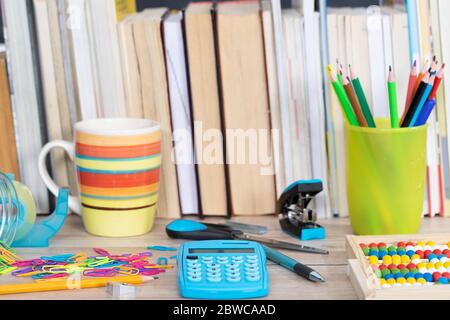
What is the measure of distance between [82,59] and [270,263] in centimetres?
36

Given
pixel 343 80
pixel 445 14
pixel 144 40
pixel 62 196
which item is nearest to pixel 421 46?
pixel 445 14

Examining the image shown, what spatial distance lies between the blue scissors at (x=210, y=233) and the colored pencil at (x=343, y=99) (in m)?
0.16

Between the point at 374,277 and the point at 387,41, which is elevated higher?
the point at 387,41

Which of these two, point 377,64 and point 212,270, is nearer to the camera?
point 212,270

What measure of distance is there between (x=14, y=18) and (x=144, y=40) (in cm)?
17

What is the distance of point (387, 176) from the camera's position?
92 centimetres

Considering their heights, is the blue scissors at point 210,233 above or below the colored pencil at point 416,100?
below

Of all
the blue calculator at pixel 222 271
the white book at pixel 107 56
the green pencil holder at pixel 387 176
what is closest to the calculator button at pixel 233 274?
the blue calculator at pixel 222 271

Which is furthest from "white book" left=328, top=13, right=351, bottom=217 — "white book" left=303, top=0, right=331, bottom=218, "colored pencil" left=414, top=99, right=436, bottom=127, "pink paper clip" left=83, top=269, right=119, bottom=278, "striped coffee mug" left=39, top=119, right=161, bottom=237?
"pink paper clip" left=83, top=269, right=119, bottom=278

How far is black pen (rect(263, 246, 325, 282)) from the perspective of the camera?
0.82 m

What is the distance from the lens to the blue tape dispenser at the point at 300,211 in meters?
0.96

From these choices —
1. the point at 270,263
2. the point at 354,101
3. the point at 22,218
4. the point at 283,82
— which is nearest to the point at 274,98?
the point at 283,82

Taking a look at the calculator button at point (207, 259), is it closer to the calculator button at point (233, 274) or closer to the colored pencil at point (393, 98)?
the calculator button at point (233, 274)

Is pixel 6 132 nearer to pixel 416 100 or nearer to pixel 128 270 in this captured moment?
pixel 128 270
